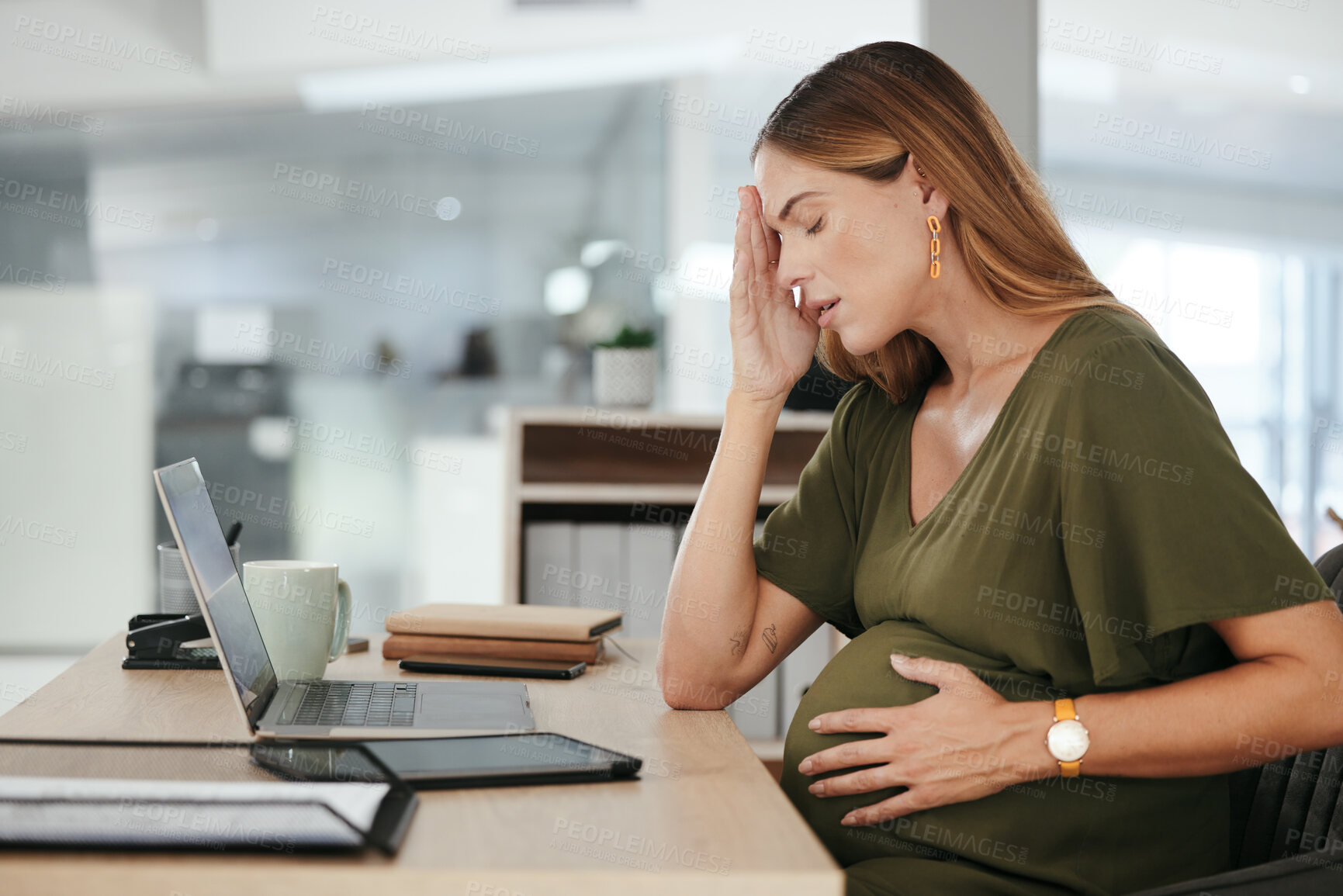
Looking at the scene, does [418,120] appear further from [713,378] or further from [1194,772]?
[1194,772]

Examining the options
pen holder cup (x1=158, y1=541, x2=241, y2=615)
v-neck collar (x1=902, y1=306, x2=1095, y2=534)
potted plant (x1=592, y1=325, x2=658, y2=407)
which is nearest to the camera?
v-neck collar (x1=902, y1=306, x2=1095, y2=534)

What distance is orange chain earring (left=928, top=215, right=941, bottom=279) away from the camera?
50.0 inches

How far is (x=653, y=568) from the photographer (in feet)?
9.02

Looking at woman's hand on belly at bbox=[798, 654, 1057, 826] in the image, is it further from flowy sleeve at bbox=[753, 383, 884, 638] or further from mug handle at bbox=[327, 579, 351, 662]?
mug handle at bbox=[327, 579, 351, 662]

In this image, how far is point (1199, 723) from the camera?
99 centimetres

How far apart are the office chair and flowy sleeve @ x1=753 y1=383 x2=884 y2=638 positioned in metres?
0.46

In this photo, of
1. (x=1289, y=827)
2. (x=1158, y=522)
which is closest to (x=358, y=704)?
(x=1158, y=522)

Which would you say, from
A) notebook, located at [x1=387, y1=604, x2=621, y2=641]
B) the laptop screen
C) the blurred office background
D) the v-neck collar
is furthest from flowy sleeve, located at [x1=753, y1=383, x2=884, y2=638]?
the blurred office background

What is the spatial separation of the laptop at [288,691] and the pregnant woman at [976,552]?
250 mm

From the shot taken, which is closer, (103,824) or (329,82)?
(103,824)

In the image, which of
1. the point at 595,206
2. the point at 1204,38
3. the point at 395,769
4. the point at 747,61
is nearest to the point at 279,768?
the point at 395,769

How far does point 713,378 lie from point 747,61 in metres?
1.19

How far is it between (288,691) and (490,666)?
28cm

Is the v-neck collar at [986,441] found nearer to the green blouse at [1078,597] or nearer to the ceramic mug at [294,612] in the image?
the green blouse at [1078,597]
